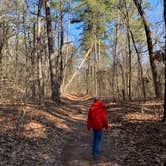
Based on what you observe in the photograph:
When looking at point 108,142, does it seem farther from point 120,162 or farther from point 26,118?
point 26,118

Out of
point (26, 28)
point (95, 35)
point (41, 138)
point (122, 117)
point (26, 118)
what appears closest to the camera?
point (41, 138)

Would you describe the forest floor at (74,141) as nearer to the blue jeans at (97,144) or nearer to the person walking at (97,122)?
the blue jeans at (97,144)

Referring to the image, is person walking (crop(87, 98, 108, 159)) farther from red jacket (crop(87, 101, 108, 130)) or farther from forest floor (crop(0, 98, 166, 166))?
forest floor (crop(0, 98, 166, 166))

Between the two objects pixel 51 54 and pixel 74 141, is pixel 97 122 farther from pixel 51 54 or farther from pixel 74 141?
pixel 51 54

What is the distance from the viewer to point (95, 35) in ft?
149

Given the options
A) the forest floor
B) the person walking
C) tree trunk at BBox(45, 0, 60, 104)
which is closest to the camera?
the forest floor

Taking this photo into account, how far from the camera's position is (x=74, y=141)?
45.8 ft

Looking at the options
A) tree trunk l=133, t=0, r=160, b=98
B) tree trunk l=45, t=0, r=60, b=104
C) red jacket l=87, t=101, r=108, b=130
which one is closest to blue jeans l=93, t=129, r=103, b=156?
red jacket l=87, t=101, r=108, b=130

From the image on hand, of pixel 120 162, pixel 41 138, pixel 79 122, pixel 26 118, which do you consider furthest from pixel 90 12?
pixel 120 162

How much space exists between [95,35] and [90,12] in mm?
4444

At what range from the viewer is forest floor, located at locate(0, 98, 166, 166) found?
35.0ft

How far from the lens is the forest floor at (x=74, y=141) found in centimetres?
1067

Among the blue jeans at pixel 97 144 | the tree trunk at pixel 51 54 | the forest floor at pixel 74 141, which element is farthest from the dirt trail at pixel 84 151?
the tree trunk at pixel 51 54

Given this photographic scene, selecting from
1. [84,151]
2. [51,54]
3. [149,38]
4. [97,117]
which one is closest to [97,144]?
[97,117]
